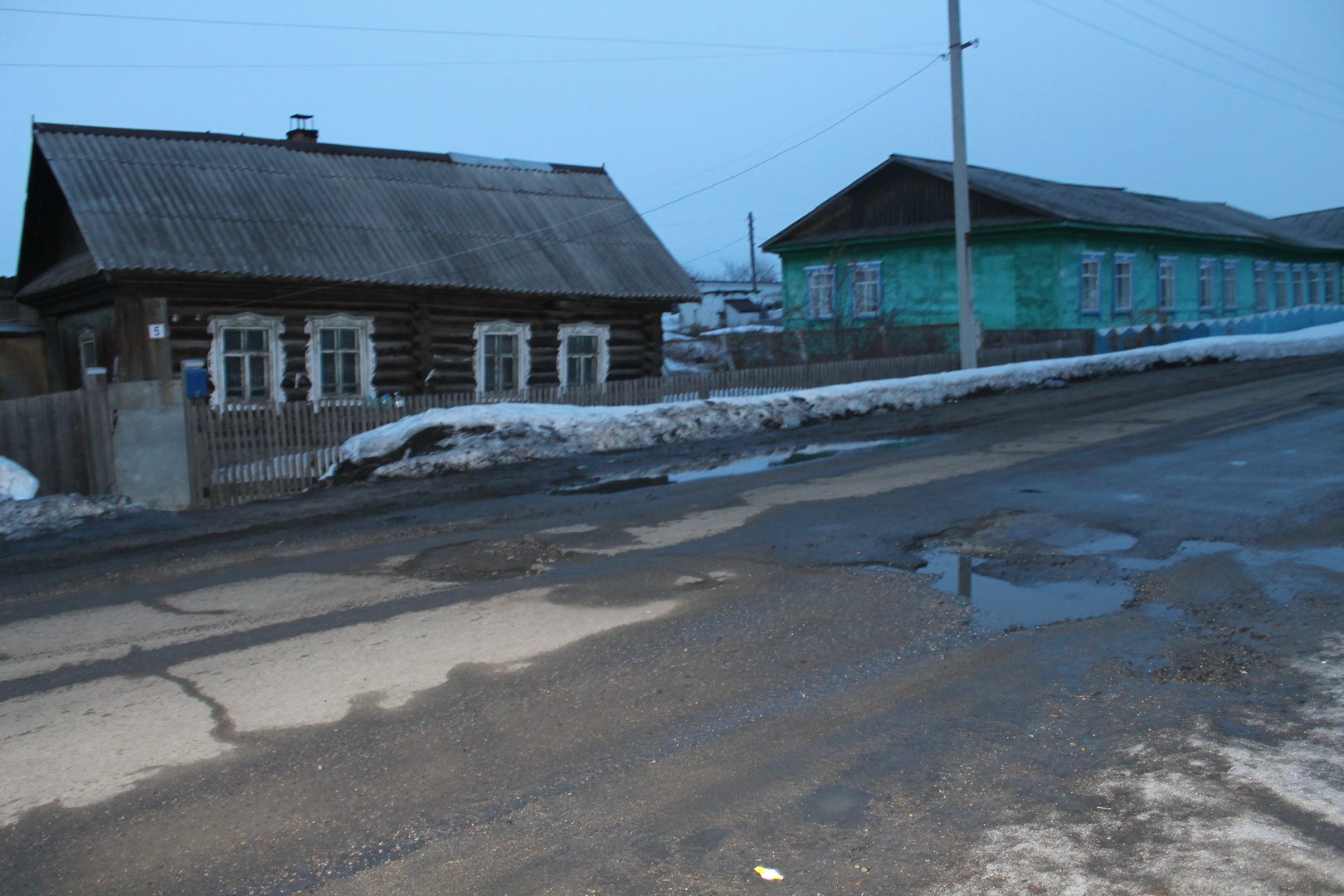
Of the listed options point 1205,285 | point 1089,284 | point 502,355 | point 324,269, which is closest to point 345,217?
point 324,269

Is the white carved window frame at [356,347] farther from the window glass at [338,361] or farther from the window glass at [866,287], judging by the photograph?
the window glass at [866,287]

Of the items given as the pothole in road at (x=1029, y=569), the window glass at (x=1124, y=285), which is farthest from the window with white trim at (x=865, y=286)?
the pothole in road at (x=1029, y=569)

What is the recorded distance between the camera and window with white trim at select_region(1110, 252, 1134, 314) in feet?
111

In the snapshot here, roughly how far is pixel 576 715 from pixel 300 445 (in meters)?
9.39

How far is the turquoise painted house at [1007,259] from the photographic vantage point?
31.6 m

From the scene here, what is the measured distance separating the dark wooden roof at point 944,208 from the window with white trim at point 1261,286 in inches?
103

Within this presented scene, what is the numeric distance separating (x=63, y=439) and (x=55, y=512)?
188cm

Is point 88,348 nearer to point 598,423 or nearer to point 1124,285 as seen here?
point 598,423

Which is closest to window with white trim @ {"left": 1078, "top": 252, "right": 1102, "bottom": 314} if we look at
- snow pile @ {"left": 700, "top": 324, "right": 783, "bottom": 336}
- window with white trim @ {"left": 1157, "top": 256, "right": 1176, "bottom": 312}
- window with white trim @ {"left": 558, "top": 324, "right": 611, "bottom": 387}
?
window with white trim @ {"left": 1157, "top": 256, "right": 1176, "bottom": 312}

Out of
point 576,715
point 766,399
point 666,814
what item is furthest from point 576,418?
point 666,814

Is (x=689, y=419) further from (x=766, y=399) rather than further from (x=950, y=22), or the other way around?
(x=950, y=22)

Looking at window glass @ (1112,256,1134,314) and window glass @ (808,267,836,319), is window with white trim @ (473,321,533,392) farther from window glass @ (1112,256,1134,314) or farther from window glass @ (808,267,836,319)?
window glass @ (1112,256,1134,314)

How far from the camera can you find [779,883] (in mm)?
3602

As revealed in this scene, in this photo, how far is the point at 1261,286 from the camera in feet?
139
